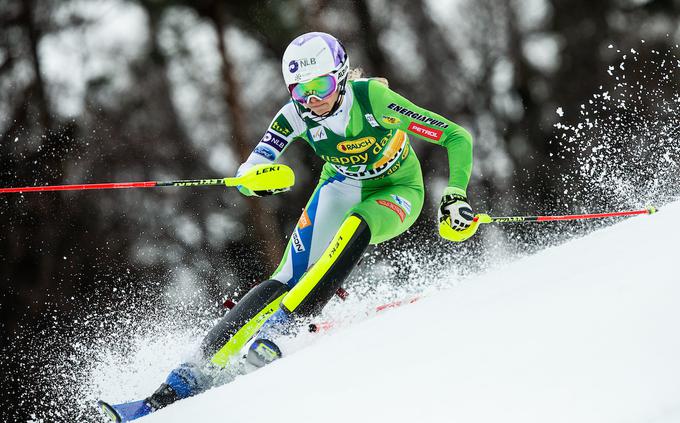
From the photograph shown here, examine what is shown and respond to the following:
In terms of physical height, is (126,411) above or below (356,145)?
below

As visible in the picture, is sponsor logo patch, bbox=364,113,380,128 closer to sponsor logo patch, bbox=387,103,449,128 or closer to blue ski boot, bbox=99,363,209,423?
sponsor logo patch, bbox=387,103,449,128

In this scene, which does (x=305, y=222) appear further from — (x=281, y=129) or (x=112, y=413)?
(x=112, y=413)

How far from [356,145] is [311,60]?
487mm

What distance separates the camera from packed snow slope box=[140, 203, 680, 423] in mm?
1865

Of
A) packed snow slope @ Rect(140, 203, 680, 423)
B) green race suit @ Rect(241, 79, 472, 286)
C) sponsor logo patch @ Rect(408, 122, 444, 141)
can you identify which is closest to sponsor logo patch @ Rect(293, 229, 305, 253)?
green race suit @ Rect(241, 79, 472, 286)

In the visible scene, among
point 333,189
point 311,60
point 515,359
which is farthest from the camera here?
point 333,189

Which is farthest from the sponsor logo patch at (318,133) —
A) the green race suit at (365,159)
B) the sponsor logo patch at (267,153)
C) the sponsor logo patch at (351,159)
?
the sponsor logo patch at (267,153)

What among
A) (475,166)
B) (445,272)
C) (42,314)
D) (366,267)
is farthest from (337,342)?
(475,166)

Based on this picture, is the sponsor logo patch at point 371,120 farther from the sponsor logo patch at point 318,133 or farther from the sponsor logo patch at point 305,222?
the sponsor logo patch at point 305,222

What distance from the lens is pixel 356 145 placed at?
Answer: 395cm

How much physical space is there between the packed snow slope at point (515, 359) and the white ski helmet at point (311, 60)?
119cm

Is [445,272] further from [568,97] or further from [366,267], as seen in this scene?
[568,97]

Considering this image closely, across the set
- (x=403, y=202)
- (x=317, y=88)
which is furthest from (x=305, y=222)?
(x=317, y=88)

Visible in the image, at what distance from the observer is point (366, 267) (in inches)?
396
